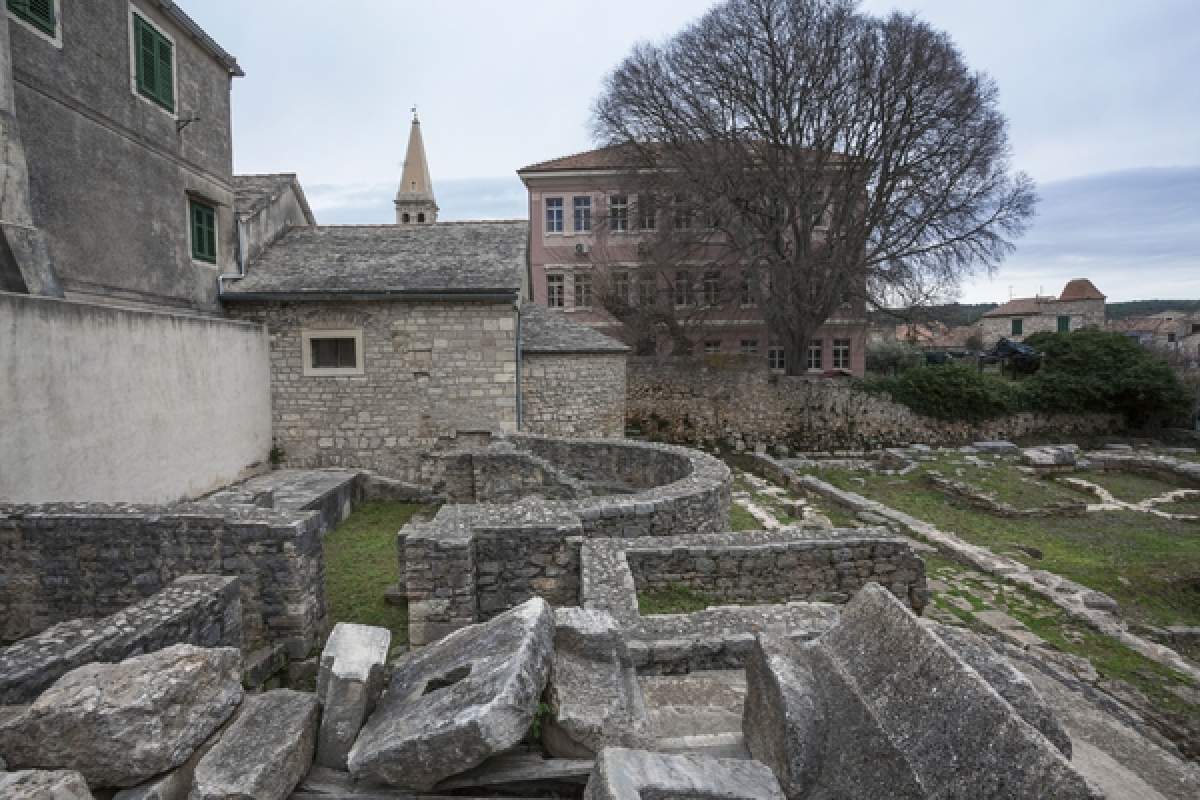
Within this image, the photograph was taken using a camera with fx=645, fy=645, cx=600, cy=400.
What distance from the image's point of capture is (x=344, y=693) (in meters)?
3.24

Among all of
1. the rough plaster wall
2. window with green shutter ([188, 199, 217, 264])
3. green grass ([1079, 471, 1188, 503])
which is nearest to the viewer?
the rough plaster wall

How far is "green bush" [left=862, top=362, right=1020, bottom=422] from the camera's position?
24.3 meters

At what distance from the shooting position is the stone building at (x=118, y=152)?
9.35 meters

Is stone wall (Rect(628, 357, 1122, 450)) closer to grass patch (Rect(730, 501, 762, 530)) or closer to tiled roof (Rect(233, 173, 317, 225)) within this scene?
grass patch (Rect(730, 501, 762, 530))

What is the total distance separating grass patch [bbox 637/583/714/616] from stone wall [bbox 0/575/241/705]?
12.0ft

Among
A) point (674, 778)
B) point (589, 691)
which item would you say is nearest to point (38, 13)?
point (589, 691)

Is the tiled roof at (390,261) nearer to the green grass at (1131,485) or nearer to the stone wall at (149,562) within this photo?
the stone wall at (149,562)

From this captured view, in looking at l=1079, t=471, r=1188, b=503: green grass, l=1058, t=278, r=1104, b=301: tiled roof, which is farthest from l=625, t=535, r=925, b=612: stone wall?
l=1058, t=278, r=1104, b=301: tiled roof

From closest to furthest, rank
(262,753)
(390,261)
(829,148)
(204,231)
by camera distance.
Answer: (262,753) → (204,231) → (390,261) → (829,148)

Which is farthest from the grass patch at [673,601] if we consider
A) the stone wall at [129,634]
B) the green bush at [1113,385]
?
the green bush at [1113,385]

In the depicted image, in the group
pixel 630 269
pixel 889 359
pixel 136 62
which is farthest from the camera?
pixel 889 359

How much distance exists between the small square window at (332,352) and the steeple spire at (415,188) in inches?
863

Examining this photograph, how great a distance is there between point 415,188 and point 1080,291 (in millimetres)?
51941

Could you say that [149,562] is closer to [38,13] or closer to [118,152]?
[118,152]
